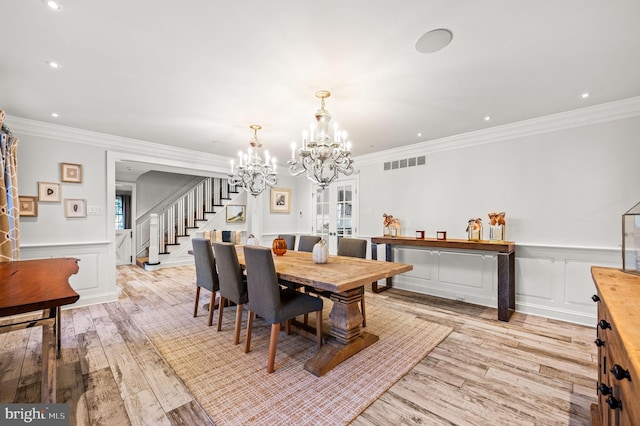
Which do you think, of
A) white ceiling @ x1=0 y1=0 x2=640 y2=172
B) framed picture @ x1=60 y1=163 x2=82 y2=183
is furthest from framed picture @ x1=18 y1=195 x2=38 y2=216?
white ceiling @ x1=0 y1=0 x2=640 y2=172

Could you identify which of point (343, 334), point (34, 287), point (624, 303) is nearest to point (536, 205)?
point (624, 303)

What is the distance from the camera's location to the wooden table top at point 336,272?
6.55ft

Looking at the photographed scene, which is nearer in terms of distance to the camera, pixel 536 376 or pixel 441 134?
pixel 536 376

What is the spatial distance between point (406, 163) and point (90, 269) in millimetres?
5095

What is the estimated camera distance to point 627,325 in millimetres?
851

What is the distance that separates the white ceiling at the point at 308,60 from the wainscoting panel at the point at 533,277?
5.56 ft

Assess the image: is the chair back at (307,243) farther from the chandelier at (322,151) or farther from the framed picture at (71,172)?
the framed picture at (71,172)

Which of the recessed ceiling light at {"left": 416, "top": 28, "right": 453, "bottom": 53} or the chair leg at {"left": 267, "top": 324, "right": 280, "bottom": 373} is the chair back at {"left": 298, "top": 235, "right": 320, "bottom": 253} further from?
the recessed ceiling light at {"left": 416, "top": 28, "right": 453, "bottom": 53}

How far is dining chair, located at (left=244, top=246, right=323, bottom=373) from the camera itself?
2.14 metres

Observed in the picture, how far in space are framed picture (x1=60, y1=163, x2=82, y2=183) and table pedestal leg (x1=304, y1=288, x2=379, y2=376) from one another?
3.95 metres

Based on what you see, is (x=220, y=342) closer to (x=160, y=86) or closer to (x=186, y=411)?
(x=186, y=411)

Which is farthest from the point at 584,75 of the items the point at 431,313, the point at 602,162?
the point at 431,313

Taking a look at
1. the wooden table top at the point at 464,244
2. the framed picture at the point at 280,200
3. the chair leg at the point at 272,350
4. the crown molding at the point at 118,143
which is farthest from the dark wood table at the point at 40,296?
the framed picture at the point at 280,200

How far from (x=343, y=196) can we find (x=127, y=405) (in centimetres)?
452
